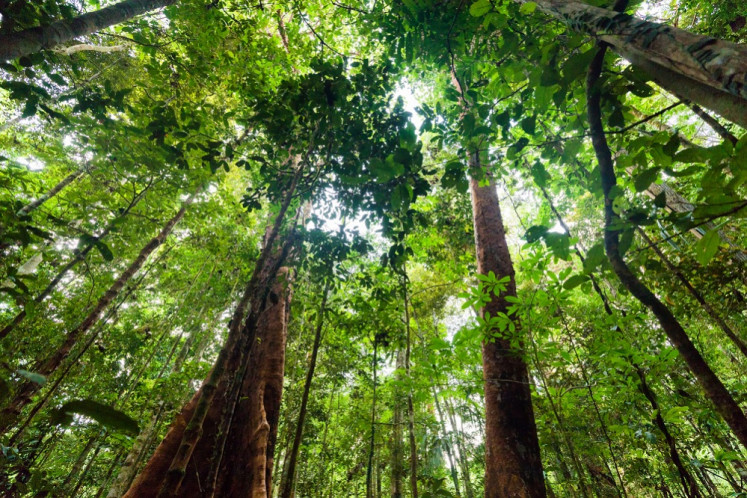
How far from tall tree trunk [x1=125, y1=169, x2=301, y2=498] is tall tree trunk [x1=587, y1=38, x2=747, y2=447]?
5.00 feet

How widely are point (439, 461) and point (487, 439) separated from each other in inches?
613

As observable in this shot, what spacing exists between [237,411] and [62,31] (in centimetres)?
344

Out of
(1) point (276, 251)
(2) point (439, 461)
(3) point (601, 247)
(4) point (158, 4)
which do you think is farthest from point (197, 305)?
(2) point (439, 461)

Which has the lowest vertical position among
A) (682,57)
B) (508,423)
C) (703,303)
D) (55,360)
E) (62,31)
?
(508,423)

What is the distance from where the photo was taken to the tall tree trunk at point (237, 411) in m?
1.30

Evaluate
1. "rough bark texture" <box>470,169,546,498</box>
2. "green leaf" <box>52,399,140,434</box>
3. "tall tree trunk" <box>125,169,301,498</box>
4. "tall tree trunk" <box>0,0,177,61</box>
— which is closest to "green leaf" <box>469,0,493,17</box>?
"rough bark texture" <box>470,169,546,498</box>

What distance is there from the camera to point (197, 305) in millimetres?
7395

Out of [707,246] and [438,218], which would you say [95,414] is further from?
[438,218]

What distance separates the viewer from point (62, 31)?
228cm

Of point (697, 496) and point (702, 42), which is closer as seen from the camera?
point (702, 42)

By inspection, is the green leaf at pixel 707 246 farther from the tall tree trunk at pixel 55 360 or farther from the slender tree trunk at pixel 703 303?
the tall tree trunk at pixel 55 360

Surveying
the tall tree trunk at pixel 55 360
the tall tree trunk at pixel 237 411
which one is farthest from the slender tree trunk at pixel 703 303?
the tall tree trunk at pixel 55 360

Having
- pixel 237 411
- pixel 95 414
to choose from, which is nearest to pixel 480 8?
pixel 95 414

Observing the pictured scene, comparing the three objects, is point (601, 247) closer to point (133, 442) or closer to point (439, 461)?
point (133, 442)
